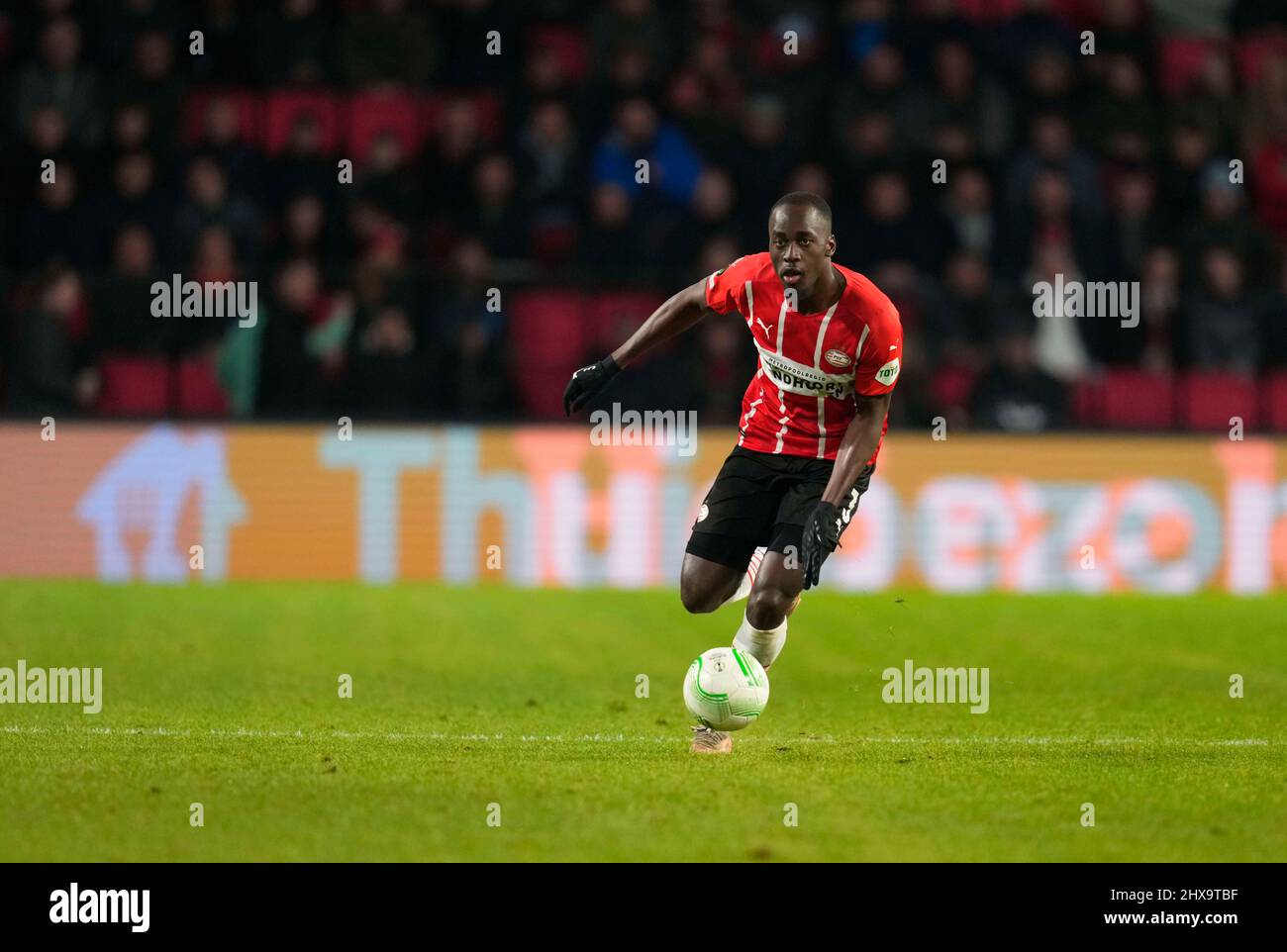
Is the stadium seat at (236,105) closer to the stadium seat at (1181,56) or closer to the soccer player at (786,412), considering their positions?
the stadium seat at (1181,56)

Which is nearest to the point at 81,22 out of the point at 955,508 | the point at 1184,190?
the point at 955,508

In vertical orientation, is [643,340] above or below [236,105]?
→ below

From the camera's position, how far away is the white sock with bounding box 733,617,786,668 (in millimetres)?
8562

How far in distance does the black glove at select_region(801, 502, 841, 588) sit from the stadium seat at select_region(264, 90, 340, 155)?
440 inches

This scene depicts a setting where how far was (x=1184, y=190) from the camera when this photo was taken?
1894 cm

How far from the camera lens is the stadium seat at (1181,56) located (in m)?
21.2

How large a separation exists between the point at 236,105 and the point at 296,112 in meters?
0.54

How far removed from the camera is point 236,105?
18500mm

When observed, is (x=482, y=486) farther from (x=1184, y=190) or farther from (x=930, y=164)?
(x=1184, y=190)

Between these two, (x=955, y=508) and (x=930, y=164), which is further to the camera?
(x=930, y=164)

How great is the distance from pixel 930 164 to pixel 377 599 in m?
6.41

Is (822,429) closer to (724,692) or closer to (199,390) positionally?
(724,692)

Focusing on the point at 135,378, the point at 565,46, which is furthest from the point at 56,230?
the point at 565,46
